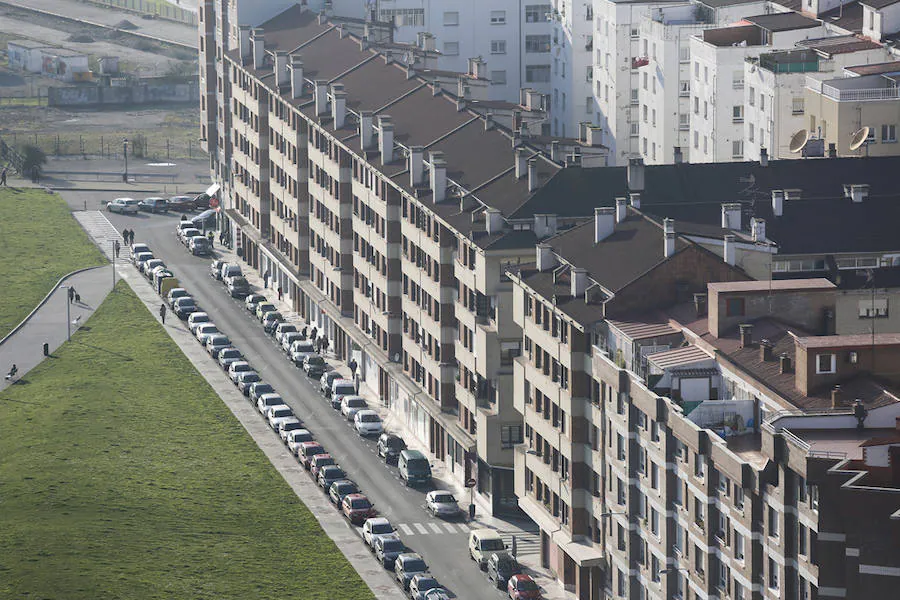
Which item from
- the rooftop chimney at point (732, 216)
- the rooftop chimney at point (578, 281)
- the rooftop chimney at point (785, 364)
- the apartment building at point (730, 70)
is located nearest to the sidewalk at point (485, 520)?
the rooftop chimney at point (578, 281)

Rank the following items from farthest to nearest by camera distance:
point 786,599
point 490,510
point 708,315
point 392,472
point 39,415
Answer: point 39,415, point 392,472, point 490,510, point 708,315, point 786,599

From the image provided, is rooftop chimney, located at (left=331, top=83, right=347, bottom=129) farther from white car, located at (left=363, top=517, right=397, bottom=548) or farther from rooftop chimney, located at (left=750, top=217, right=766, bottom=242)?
rooftop chimney, located at (left=750, top=217, right=766, bottom=242)

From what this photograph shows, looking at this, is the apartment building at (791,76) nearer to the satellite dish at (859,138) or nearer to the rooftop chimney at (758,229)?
the satellite dish at (859,138)

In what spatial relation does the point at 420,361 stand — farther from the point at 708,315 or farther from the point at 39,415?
the point at 708,315

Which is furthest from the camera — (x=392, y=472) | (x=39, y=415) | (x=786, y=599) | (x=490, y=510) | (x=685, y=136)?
(x=685, y=136)

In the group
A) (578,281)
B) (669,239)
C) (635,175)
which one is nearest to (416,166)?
(635,175)

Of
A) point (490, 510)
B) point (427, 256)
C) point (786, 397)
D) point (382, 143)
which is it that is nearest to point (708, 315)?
point (786, 397)
